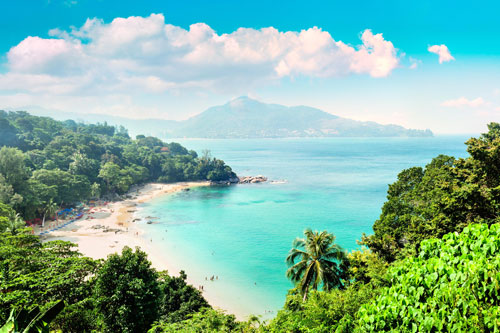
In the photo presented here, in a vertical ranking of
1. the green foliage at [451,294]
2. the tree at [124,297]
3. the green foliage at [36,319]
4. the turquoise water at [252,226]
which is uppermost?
the green foliage at [451,294]

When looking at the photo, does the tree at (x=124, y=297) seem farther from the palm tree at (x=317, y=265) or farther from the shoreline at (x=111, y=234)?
the shoreline at (x=111, y=234)

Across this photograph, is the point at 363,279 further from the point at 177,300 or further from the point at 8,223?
the point at 8,223

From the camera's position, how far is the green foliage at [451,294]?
4992mm

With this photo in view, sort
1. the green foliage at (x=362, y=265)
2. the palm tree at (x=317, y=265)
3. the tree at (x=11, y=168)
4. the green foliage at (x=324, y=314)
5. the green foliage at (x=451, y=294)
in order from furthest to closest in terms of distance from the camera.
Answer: the tree at (x=11, y=168)
the palm tree at (x=317, y=265)
the green foliage at (x=362, y=265)
the green foliage at (x=324, y=314)
the green foliage at (x=451, y=294)

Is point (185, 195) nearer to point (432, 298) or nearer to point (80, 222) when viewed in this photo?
point (80, 222)

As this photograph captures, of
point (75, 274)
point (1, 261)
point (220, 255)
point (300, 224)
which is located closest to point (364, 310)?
point (75, 274)

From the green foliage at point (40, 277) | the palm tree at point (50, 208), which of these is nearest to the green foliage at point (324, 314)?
the green foliage at point (40, 277)

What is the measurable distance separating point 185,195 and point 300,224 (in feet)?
118

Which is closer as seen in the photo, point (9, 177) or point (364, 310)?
point (364, 310)

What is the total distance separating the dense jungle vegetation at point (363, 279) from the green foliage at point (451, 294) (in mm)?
21

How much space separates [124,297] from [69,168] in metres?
64.7

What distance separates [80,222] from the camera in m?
49.4

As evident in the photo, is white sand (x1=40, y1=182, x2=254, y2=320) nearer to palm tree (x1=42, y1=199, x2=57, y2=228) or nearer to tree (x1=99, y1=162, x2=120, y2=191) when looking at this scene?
palm tree (x1=42, y1=199, x2=57, y2=228)

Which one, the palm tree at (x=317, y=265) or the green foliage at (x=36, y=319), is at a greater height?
the green foliage at (x=36, y=319)
